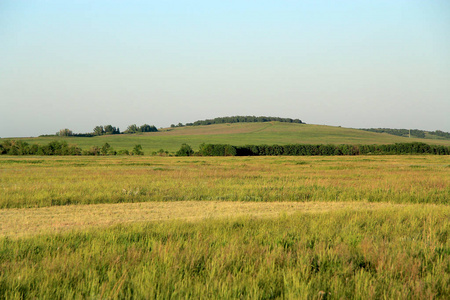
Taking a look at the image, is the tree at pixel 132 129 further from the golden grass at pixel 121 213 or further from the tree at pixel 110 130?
the golden grass at pixel 121 213

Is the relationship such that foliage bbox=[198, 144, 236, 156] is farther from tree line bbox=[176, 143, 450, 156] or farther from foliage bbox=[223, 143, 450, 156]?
foliage bbox=[223, 143, 450, 156]

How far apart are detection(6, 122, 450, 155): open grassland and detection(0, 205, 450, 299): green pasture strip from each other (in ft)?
312

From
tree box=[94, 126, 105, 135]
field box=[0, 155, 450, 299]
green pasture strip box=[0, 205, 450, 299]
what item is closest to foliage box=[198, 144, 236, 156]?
field box=[0, 155, 450, 299]

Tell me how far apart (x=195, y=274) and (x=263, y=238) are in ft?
7.83

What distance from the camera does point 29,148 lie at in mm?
79812

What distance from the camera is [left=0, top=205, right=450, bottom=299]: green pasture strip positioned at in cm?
524

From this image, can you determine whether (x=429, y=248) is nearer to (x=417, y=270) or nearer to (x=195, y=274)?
(x=417, y=270)

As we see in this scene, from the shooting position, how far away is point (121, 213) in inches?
476

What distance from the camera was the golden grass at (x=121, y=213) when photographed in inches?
387

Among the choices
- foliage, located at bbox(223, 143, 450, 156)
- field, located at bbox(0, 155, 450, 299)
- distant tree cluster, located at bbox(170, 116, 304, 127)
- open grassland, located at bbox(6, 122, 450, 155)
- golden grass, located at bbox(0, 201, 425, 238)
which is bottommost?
foliage, located at bbox(223, 143, 450, 156)

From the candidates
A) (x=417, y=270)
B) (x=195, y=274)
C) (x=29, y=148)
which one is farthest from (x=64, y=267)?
(x=29, y=148)

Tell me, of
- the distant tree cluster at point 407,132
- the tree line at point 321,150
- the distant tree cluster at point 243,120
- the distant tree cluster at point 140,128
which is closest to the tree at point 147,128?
the distant tree cluster at point 140,128

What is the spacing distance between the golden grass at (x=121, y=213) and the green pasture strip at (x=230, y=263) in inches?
70.1

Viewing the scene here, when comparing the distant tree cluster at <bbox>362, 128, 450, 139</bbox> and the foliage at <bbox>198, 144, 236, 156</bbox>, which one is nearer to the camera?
the foliage at <bbox>198, 144, 236, 156</bbox>
